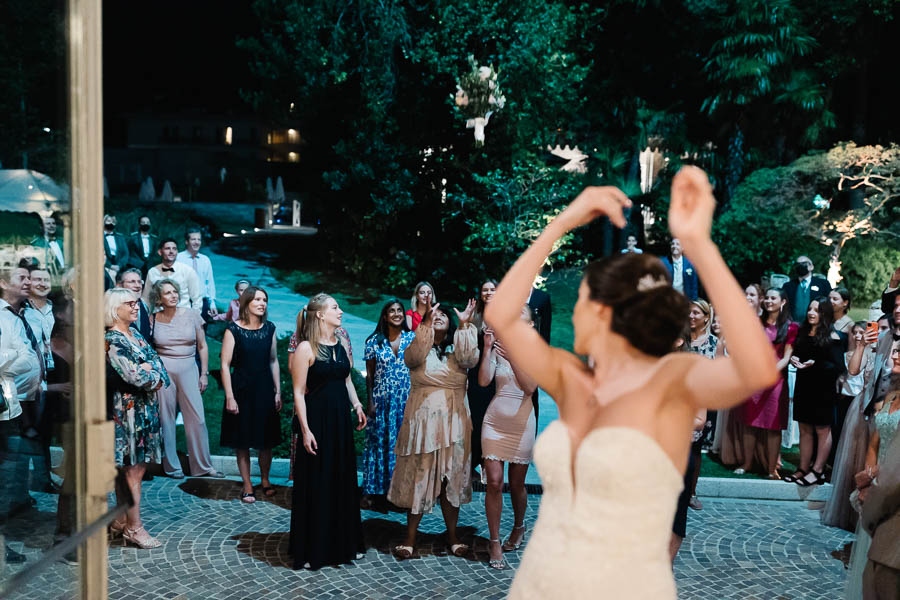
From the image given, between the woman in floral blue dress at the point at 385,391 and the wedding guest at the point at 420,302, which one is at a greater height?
the wedding guest at the point at 420,302

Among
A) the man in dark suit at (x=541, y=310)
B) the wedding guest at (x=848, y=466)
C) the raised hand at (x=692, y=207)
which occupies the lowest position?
the wedding guest at (x=848, y=466)

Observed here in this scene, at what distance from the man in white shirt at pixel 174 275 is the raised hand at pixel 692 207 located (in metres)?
7.12

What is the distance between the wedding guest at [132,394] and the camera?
564 centimetres

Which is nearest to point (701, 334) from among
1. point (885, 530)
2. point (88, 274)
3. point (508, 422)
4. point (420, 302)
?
point (508, 422)

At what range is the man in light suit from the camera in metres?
3.54

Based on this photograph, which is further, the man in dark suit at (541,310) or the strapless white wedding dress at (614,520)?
the man in dark suit at (541,310)

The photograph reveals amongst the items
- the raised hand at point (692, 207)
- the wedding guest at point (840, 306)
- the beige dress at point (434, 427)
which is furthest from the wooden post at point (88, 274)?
the wedding guest at point (840, 306)

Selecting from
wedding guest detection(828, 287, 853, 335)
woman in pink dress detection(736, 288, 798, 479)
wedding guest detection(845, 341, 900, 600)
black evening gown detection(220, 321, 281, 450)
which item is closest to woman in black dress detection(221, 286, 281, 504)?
black evening gown detection(220, 321, 281, 450)

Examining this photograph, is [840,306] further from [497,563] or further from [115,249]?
[115,249]

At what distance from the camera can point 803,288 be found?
35.1 ft

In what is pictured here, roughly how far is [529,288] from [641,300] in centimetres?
32

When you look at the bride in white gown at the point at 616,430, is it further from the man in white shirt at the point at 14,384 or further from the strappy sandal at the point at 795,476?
the strappy sandal at the point at 795,476

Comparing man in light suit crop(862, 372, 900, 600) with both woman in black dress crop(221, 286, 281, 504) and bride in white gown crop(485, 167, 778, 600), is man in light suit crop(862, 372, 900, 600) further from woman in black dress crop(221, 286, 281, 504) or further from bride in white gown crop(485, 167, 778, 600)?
woman in black dress crop(221, 286, 281, 504)

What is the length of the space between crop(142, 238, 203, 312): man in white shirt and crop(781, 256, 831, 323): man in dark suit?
23.4 ft
